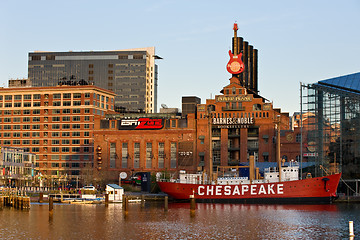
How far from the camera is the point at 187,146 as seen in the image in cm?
17225

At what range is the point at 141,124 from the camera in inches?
6885

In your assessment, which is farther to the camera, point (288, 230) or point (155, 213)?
point (155, 213)

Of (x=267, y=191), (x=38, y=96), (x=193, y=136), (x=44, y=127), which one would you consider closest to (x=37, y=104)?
(x=38, y=96)

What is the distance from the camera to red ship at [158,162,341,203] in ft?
383

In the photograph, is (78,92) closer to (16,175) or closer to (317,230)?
(16,175)

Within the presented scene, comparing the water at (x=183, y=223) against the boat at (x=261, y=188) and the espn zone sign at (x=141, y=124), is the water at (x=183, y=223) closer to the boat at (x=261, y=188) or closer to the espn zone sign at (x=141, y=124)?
the boat at (x=261, y=188)

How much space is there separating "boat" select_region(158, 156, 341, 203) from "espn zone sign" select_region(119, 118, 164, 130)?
45.3 metres

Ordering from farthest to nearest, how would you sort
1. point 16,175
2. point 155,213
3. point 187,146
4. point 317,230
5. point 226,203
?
point 187,146
point 16,175
point 226,203
point 155,213
point 317,230

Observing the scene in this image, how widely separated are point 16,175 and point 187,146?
46.7m

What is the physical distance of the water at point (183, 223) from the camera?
7250 cm

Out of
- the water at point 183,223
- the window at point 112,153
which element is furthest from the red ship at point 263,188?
the window at point 112,153

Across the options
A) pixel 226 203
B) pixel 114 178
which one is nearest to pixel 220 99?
pixel 114 178

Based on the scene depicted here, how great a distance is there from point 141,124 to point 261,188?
61.8m

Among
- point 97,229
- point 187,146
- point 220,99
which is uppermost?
point 220,99
